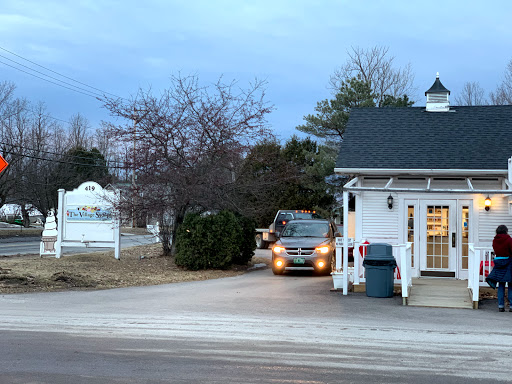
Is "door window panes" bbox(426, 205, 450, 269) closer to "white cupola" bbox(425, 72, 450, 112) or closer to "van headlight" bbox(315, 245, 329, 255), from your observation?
"van headlight" bbox(315, 245, 329, 255)

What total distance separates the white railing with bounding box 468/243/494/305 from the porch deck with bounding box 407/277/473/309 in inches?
10.6

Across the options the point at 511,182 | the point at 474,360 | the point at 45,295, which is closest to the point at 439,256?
the point at 511,182

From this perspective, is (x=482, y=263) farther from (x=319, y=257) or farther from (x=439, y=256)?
(x=319, y=257)

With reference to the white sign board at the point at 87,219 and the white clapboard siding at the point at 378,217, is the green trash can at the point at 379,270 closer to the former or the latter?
the white clapboard siding at the point at 378,217

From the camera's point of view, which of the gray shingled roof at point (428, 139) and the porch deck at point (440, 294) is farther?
the gray shingled roof at point (428, 139)

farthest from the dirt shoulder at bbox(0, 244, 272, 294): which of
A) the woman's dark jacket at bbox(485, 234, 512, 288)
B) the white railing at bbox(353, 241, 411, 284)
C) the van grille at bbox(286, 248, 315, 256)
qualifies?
the woman's dark jacket at bbox(485, 234, 512, 288)

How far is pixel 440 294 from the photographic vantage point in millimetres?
13758

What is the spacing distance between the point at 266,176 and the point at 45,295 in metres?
9.85

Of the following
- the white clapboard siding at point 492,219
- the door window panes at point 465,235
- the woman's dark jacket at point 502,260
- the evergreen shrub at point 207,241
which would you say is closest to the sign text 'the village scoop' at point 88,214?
the evergreen shrub at point 207,241

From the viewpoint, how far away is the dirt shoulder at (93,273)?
48.1 ft

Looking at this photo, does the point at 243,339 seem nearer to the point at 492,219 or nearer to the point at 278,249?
the point at 492,219

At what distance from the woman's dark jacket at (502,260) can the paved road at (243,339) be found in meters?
0.72

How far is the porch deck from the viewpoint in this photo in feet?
42.3

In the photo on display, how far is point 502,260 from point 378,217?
469 centimetres
